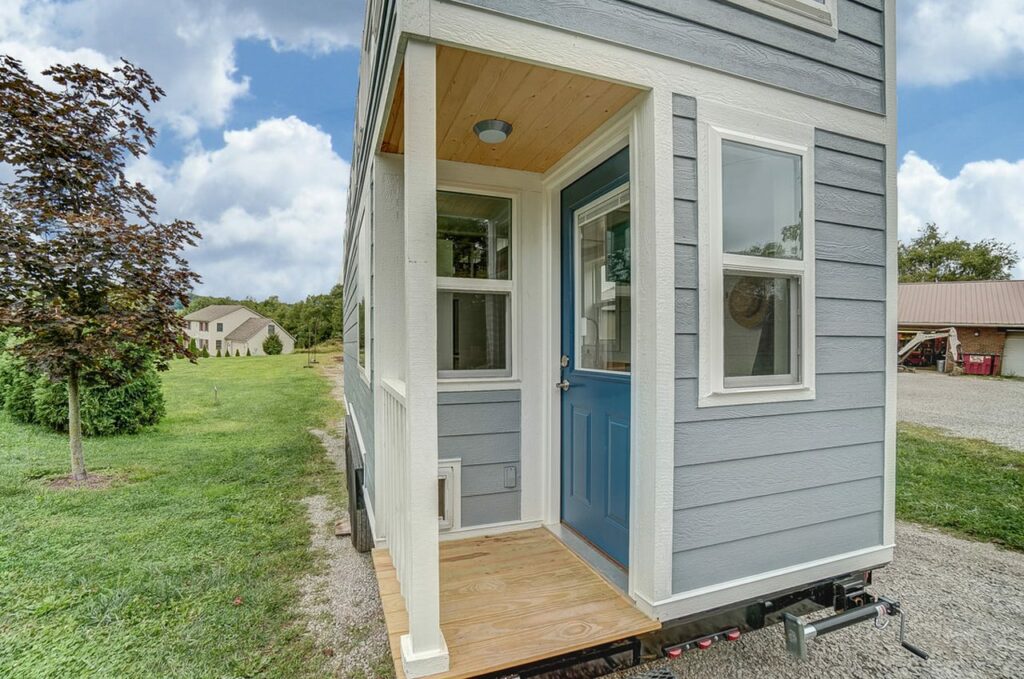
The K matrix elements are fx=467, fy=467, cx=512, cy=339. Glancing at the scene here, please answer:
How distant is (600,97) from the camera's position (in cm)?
196

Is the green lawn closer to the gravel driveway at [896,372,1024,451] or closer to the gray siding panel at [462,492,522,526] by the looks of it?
the gray siding panel at [462,492,522,526]

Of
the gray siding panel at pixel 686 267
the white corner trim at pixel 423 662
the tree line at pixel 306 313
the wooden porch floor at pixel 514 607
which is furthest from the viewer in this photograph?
the tree line at pixel 306 313

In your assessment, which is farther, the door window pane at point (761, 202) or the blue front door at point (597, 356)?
the blue front door at point (597, 356)

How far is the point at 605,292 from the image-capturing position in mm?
2525

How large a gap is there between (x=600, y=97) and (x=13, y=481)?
7037 mm

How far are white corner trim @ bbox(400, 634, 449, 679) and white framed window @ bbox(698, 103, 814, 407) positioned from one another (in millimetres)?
1326

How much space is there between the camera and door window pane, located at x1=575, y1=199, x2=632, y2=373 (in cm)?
236

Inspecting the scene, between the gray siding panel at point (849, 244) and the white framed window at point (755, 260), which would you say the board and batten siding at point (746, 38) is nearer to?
the white framed window at point (755, 260)

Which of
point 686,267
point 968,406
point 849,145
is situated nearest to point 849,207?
point 849,145

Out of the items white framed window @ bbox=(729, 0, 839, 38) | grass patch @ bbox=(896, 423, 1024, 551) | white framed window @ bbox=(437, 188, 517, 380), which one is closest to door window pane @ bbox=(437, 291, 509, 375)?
white framed window @ bbox=(437, 188, 517, 380)

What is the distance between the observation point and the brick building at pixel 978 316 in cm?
1831

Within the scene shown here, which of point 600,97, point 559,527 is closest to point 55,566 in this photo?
point 559,527

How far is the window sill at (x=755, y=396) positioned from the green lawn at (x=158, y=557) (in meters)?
2.24

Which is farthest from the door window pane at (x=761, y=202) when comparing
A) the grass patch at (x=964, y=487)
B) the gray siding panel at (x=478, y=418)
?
A: the grass patch at (x=964, y=487)
